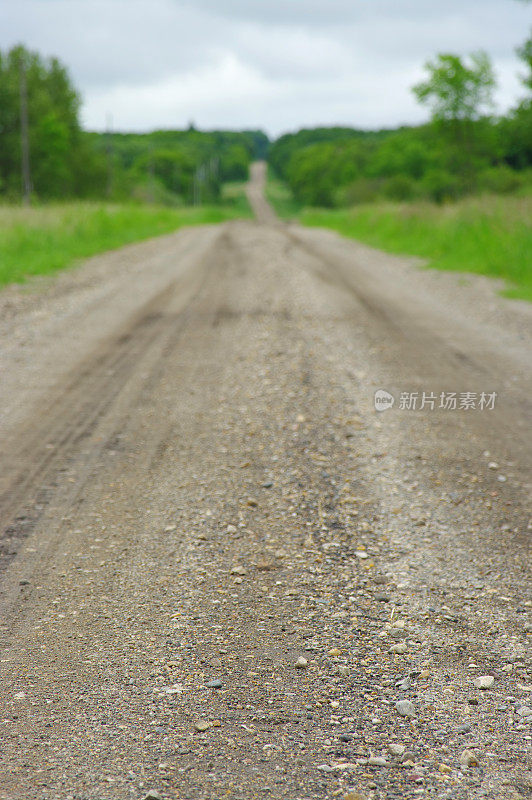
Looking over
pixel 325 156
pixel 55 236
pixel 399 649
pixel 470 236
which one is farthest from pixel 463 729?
pixel 325 156

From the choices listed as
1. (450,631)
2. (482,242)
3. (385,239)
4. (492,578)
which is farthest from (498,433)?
(385,239)

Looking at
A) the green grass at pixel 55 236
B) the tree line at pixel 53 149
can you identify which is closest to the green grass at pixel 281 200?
the tree line at pixel 53 149

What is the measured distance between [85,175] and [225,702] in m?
66.8

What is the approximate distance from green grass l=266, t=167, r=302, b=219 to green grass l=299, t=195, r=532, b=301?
54.6 meters

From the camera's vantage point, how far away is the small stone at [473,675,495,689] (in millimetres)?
2326

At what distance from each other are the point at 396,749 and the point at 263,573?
1061mm

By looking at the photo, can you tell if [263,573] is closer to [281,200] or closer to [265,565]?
[265,565]

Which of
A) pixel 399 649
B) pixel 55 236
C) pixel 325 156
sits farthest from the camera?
pixel 325 156

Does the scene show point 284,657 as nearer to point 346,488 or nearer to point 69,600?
point 69,600

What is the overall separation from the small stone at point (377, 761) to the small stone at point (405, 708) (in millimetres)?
209

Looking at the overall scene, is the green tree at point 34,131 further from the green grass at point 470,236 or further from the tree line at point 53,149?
the green grass at point 470,236

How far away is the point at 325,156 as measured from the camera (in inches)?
3816

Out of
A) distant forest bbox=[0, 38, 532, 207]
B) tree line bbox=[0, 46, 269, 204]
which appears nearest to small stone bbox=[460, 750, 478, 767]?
distant forest bbox=[0, 38, 532, 207]

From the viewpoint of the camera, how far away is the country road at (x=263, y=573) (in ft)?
6.60
